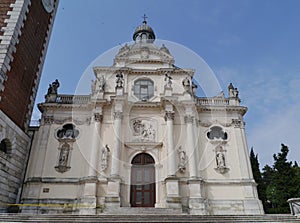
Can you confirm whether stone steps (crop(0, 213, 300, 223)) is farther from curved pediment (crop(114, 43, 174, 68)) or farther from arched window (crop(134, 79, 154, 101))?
curved pediment (crop(114, 43, 174, 68))

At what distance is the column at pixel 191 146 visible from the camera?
1545 cm

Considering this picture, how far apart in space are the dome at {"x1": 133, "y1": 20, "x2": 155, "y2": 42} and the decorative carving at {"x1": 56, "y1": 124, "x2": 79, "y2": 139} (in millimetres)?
13363

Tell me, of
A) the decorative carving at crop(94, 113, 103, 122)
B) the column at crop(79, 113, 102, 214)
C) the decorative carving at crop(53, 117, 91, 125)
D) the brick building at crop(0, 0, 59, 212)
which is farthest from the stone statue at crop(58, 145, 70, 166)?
the decorative carving at crop(94, 113, 103, 122)

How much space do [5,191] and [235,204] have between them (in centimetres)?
1357

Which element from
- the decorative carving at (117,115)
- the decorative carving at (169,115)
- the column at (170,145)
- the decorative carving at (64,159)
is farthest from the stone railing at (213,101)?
the decorative carving at (64,159)

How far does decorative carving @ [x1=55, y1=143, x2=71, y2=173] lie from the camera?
50.8 ft

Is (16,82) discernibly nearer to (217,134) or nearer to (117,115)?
(117,115)

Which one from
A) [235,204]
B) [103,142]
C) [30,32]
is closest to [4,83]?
[30,32]

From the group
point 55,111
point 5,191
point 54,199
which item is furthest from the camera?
point 55,111

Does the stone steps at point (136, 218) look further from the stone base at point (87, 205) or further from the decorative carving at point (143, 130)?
the decorative carving at point (143, 130)

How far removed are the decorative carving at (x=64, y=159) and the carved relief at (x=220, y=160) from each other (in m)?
10.0

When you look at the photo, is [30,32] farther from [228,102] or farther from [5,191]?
[228,102]

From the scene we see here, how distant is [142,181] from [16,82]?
9.82 metres

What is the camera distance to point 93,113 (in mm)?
17234
